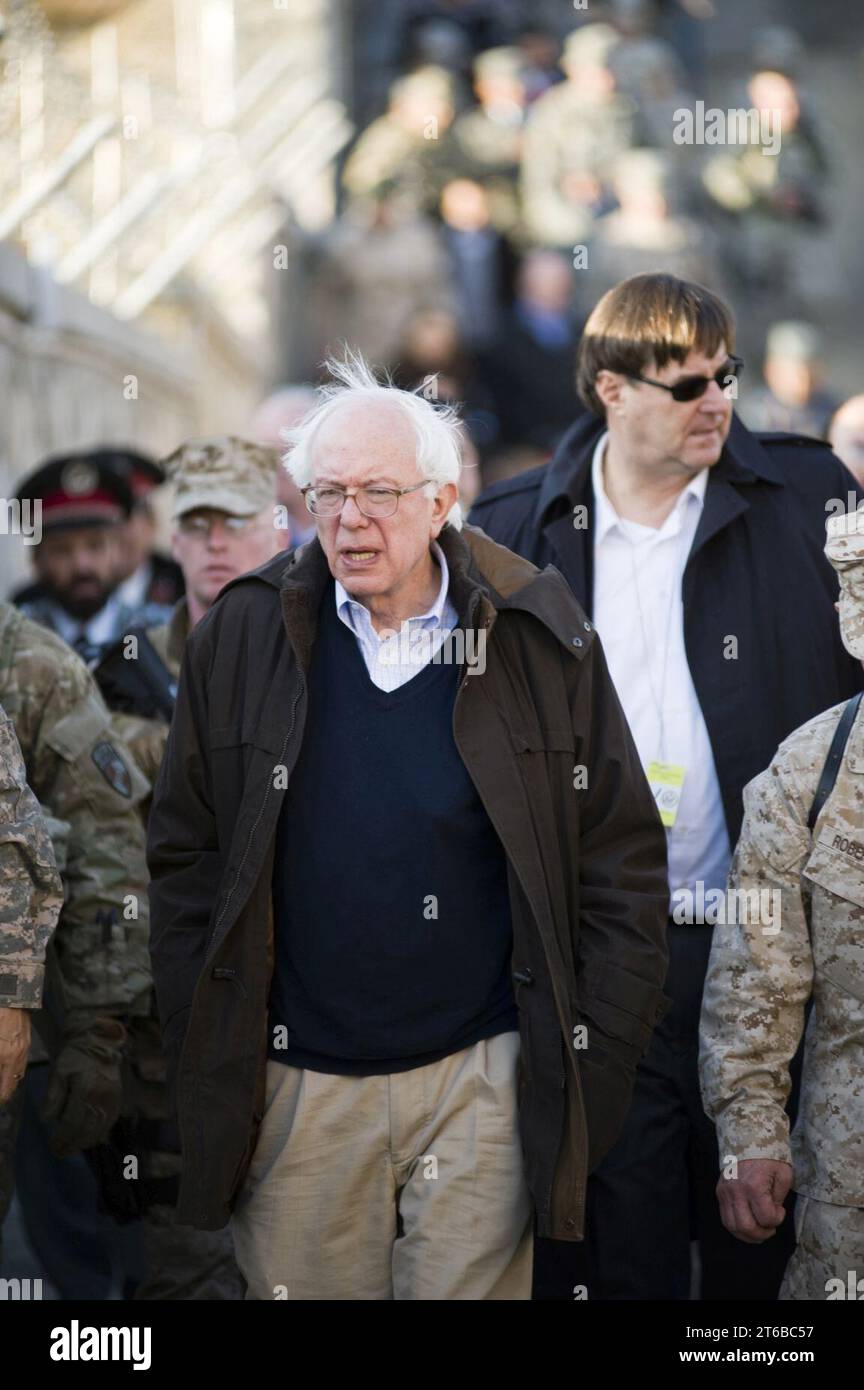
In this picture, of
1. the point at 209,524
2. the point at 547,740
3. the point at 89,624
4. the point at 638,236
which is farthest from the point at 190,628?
the point at 638,236

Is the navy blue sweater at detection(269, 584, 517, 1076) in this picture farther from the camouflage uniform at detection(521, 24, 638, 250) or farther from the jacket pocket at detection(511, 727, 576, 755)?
the camouflage uniform at detection(521, 24, 638, 250)

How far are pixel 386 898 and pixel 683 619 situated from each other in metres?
1.44

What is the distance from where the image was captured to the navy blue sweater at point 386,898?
4121mm

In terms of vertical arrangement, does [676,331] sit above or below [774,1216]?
above

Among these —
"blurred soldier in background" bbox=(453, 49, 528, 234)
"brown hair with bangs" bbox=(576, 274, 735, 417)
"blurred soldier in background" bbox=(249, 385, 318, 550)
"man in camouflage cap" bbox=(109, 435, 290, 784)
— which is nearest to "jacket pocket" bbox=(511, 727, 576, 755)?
"brown hair with bangs" bbox=(576, 274, 735, 417)

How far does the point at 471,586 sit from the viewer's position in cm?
431

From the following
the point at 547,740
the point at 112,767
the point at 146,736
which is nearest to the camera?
the point at 547,740

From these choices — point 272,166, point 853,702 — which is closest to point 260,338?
point 272,166

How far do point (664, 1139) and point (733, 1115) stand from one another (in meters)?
0.77

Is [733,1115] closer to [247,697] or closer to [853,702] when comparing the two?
[853,702]

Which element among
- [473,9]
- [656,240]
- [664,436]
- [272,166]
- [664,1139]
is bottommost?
[664,1139]

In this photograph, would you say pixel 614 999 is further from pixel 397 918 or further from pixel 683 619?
pixel 683 619

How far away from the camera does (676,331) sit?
17.4 feet

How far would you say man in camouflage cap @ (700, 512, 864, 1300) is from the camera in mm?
4156
